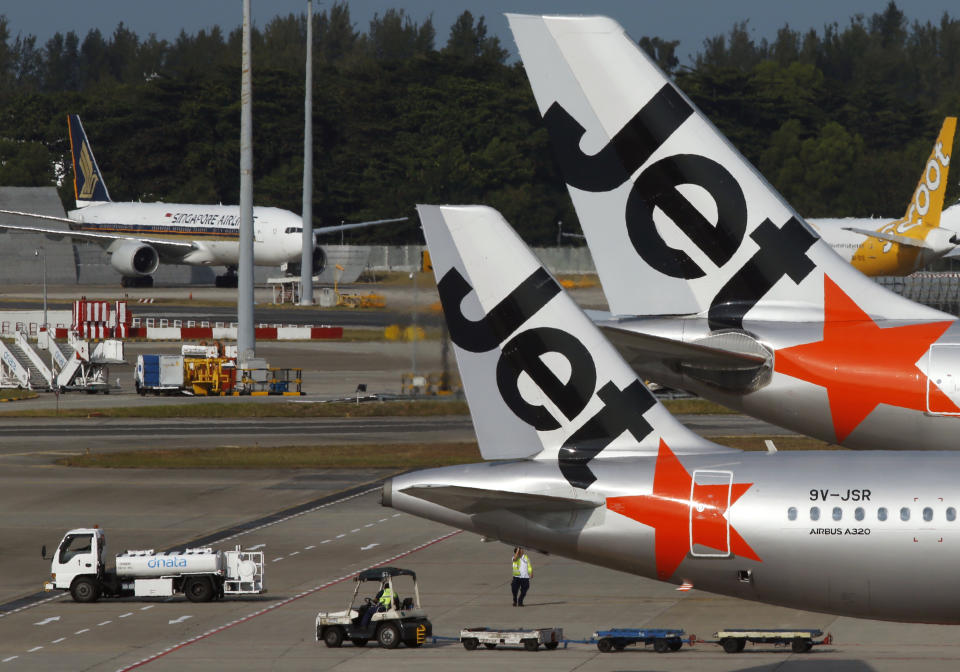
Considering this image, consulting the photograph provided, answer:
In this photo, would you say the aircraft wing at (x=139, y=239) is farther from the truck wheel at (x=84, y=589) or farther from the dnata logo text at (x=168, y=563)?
the dnata logo text at (x=168, y=563)

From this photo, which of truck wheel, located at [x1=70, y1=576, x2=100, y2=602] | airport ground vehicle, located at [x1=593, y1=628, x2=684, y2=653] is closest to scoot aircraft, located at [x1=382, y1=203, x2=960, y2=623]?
airport ground vehicle, located at [x1=593, y1=628, x2=684, y2=653]

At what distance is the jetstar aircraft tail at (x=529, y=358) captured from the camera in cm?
2209

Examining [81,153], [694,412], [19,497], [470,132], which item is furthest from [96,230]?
[19,497]

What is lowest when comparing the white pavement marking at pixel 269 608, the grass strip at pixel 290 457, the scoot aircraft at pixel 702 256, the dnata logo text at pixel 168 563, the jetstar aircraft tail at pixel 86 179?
the white pavement marking at pixel 269 608

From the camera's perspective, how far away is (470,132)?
578ft

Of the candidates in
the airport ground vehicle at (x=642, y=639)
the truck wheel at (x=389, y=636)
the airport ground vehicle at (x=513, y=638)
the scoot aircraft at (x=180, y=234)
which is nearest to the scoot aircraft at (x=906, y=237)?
the scoot aircraft at (x=180, y=234)

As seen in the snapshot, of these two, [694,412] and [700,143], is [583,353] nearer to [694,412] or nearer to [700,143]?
[700,143]

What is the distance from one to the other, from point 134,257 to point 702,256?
113213mm

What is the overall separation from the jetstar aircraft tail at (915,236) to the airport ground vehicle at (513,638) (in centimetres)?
7261

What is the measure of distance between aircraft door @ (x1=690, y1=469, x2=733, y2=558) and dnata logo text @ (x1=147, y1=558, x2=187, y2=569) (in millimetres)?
17892

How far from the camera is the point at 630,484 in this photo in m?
21.6

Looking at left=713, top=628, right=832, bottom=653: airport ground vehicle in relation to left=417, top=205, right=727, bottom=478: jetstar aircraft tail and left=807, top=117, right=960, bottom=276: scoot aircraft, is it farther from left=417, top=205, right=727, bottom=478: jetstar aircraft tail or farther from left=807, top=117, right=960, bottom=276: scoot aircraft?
left=807, top=117, right=960, bottom=276: scoot aircraft

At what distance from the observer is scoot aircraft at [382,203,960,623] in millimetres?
20719

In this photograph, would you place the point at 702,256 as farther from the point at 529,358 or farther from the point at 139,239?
the point at 139,239
